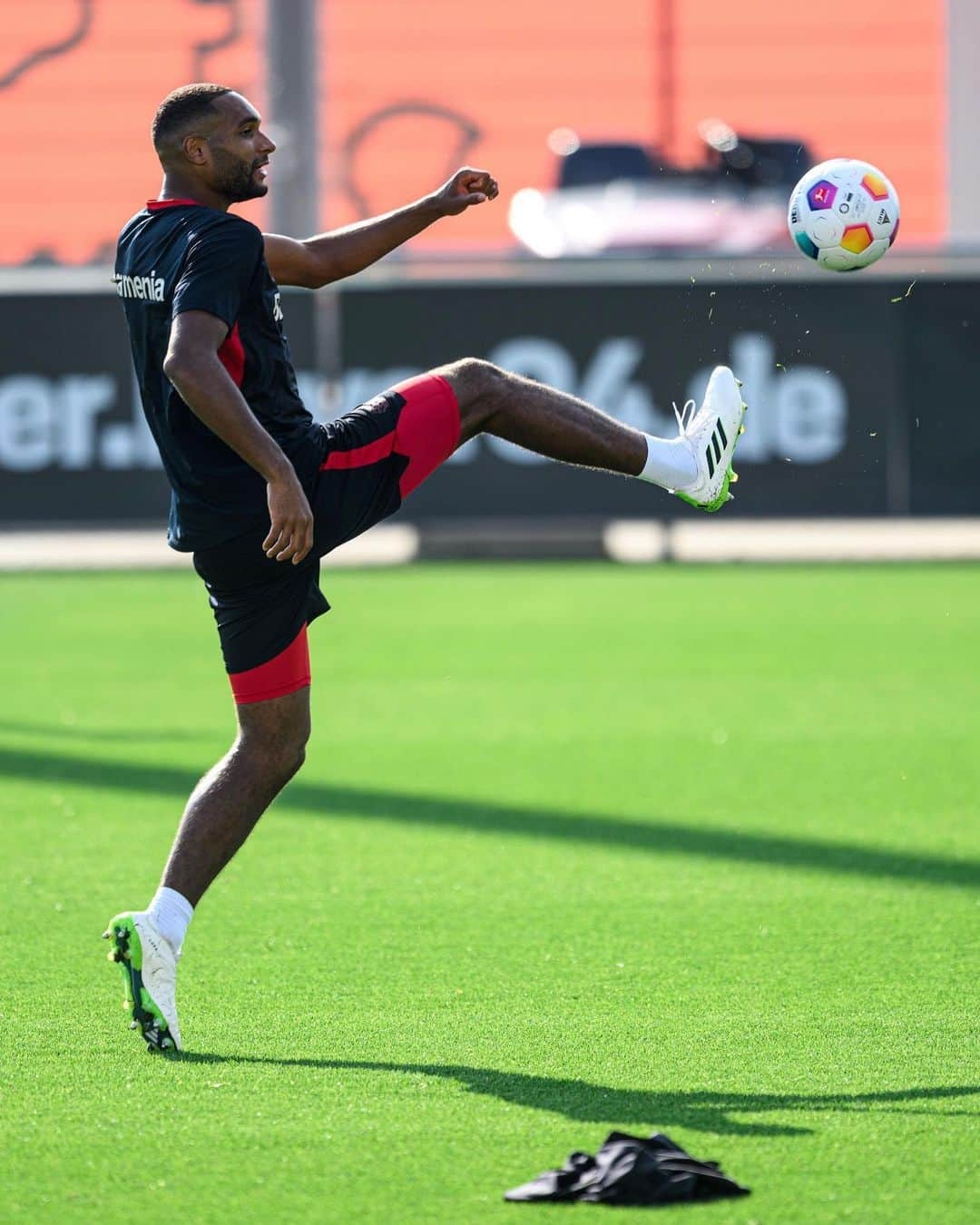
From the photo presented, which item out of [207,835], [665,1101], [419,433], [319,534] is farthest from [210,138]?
[665,1101]

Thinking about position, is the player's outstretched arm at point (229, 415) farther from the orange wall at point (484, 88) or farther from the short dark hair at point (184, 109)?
the orange wall at point (484, 88)

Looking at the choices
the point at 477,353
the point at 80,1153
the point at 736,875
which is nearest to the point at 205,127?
the point at 80,1153

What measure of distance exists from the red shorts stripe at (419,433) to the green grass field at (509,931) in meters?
1.31

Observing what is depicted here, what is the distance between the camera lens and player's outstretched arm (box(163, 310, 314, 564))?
441cm

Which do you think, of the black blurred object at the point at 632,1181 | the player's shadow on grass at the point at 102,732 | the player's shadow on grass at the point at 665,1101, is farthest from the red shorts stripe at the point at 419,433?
the player's shadow on grass at the point at 102,732

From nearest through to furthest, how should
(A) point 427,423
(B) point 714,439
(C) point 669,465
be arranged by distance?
(A) point 427,423 → (C) point 669,465 → (B) point 714,439

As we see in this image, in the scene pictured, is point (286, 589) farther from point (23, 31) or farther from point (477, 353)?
point (23, 31)

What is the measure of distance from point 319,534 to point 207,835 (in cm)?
76

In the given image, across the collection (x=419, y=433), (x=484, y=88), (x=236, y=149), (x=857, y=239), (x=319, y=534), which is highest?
(x=484, y=88)

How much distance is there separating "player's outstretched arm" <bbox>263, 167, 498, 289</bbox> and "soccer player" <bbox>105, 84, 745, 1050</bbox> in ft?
1.51

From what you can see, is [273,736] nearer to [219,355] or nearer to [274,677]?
[274,677]

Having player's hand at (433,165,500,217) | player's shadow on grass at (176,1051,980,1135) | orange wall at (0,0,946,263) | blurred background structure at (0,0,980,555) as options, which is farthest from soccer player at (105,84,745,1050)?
orange wall at (0,0,946,263)

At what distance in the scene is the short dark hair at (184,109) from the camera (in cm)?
482

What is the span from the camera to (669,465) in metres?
5.09
